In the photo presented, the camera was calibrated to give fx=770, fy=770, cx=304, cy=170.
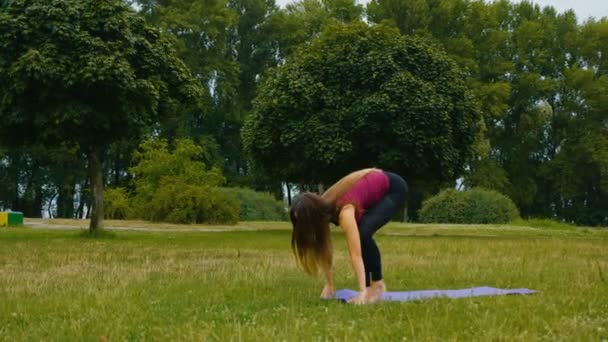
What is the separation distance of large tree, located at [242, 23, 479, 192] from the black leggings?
585 inches

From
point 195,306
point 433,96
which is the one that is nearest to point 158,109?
point 433,96

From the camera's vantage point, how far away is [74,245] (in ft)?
56.1

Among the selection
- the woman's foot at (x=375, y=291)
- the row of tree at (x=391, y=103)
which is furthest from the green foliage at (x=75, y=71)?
the woman's foot at (x=375, y=291)

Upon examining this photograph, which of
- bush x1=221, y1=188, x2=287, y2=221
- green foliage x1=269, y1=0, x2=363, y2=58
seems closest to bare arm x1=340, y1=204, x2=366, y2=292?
bush x1=221, y1=188, x2=287, y2=221

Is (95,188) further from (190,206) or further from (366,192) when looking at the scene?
(366,192)

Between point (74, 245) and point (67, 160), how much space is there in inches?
1515

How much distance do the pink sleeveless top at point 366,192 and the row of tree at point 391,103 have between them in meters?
13.1

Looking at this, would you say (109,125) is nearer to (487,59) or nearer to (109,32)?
(109,32)

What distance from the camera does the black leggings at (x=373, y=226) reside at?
26.8 ft

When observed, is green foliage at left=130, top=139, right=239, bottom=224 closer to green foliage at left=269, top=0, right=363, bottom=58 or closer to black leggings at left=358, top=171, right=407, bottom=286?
green foliage at left=269, top=0, right=363, bottom=58

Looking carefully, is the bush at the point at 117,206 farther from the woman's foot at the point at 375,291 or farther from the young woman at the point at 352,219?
the woman's foot at the point at 375,291

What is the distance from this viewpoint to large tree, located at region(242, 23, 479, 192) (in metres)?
23.6

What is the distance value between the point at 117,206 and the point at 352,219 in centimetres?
3369

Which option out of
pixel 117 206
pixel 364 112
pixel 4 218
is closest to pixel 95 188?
pixel 364 112
